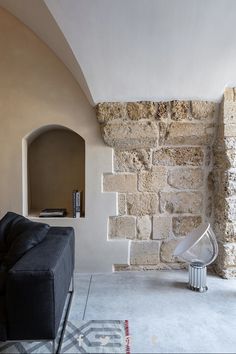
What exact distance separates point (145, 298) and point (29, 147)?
207 centimetres

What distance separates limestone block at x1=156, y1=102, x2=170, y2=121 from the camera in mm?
2928

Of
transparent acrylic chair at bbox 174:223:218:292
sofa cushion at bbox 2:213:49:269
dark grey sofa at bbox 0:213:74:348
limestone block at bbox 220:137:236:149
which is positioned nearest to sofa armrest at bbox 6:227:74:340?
dark grey sofa at bbox 0:213:74:348

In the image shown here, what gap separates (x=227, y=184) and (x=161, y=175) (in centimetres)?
64

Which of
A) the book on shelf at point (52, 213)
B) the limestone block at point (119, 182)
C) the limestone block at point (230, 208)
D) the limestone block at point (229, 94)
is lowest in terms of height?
the book on shelf at point (52, 213)

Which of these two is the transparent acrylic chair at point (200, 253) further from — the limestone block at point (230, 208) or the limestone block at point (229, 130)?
the limestone block at point (229, 130)

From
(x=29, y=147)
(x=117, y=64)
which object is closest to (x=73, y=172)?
(x=29, y=147)

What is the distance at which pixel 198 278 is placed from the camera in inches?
103

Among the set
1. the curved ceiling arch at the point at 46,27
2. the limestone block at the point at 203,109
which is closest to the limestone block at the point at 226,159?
the limestone block at the point at 203,109

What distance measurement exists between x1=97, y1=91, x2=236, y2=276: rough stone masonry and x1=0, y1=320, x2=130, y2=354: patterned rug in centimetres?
104

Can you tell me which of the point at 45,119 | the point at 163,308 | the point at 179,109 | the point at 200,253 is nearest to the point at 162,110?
the point at 179,109

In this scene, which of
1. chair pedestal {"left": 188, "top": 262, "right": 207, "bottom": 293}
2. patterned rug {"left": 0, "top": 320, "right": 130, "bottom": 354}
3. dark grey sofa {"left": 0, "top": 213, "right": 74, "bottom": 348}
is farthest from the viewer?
chair pedestal {"left": 188, "top": 262, "right": 207, "bottom": 293}

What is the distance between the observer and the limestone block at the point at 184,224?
3.10m

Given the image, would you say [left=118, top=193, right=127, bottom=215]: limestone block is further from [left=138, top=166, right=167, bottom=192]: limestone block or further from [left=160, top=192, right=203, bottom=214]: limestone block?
[left=160, top=192, right=203, bottom=214]: limestone block

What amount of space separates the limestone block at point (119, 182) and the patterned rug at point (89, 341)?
1290mm
